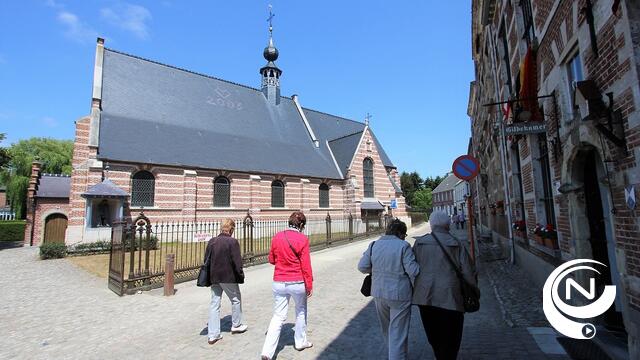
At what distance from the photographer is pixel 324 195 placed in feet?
95.7

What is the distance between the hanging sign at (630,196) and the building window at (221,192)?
22.0 metres

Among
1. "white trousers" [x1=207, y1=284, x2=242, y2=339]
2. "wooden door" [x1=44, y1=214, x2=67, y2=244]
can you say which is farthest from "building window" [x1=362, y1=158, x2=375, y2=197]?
"white trousers" [x1=207, y1=284, x2=242, y2=339]

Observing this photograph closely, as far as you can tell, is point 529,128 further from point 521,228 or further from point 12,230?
point 12,230

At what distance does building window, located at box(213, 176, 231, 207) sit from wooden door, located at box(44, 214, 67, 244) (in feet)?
36.3

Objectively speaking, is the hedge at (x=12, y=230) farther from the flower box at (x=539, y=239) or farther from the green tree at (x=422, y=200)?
the green tree at (x=422, y=200)

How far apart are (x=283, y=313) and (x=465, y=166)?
14.5 feet

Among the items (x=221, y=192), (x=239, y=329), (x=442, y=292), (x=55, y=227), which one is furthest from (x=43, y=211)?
(x=442, y=292)

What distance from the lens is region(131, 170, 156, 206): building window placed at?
1992cm

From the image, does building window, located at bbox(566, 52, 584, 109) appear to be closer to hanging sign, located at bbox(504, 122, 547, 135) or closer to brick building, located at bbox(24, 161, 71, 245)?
hanging sign, located at bbox(504, 122, 547, 135)

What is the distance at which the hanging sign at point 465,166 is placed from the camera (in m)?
6.39

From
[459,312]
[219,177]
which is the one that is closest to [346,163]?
[219,177]

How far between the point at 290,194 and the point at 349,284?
1816cm

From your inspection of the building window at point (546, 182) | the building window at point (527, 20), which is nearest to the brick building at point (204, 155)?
the building window at point (527, 20)

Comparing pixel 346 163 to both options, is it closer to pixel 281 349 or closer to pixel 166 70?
pixel 166 70
